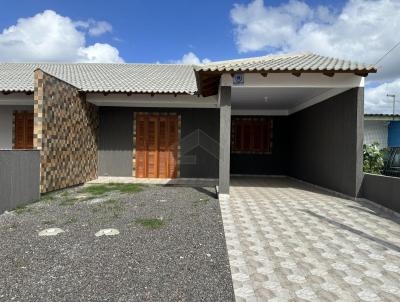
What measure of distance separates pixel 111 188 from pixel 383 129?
1362 cm

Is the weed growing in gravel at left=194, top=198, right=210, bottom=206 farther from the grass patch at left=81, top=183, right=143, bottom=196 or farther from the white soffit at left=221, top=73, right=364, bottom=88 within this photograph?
the white soffit at left=221, top=73, right=364, bottom=88

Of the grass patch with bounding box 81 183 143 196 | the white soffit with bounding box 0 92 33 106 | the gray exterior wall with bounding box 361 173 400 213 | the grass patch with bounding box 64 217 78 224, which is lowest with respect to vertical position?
the grass patch with bounding box 64 217 78 224

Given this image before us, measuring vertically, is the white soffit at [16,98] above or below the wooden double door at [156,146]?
above

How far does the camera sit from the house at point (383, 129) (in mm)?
15547

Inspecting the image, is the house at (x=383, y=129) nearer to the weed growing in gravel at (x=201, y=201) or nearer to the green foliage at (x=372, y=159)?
the green foliage at (x=372, y=159)

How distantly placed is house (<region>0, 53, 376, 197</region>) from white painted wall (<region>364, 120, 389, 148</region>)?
15.1 feet

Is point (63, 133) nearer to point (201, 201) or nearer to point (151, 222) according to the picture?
point (201, 201)

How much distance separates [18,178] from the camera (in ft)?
23.0

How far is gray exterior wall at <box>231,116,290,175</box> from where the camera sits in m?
14.5

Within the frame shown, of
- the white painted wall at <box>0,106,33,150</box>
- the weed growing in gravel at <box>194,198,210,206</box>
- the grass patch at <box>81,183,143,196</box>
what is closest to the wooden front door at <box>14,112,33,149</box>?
the white painted wall at <box>0,106,33,150</box>

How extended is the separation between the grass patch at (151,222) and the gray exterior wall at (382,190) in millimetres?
4989

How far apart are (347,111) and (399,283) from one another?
6.04 m

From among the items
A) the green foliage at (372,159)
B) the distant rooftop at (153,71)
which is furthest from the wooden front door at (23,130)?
the green foliage at (372,159)

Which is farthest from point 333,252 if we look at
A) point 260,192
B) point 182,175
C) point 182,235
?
point 182,175
